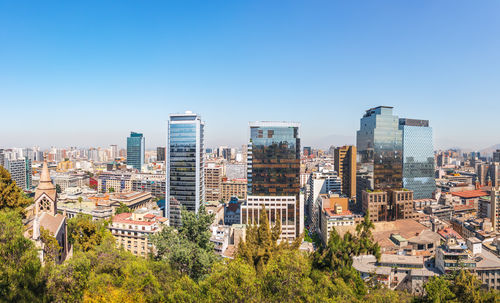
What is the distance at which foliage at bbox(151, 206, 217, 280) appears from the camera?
44.9 feet

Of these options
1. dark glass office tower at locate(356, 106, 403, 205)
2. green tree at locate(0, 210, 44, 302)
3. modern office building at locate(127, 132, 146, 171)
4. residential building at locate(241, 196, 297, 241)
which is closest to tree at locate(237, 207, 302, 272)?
green tree at locate(0, 210, 44, 302)

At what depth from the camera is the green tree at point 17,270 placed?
722cm

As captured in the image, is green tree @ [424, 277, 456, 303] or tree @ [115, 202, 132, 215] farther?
tree @ [115, 202, 132, 215]

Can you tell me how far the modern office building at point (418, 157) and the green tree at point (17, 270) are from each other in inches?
2133

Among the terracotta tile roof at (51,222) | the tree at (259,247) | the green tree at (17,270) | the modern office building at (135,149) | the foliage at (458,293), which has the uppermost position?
the modern office building at (135,149)

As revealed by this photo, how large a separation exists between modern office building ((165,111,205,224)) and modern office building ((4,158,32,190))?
4528cm

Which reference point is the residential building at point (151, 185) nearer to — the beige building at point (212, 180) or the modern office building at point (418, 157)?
the beige building at point (212, 180)

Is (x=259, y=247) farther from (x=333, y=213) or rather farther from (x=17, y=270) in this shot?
(x=333, y=213)

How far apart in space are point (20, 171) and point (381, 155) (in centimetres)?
6754

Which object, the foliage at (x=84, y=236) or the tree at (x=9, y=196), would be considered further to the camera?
the foliage at (x=84, y=236)

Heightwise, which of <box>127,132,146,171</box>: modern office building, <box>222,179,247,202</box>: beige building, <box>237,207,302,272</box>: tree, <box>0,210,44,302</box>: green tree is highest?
<box>127,132,146,171</box>: modern office building

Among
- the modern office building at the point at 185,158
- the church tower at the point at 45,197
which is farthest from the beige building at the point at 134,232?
the church tower at the point at 45,197

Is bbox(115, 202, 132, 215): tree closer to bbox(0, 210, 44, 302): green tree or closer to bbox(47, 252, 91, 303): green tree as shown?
bbox(0, 210, 44, 302): green tree

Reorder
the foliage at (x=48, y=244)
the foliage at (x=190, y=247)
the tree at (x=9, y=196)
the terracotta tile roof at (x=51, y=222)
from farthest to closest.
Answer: the tree at (x=9, y=196), the terracotta tile roof at (x=51, y=222), the foliage at (x=48, y=244), the foliage at (x=190, y=247)
